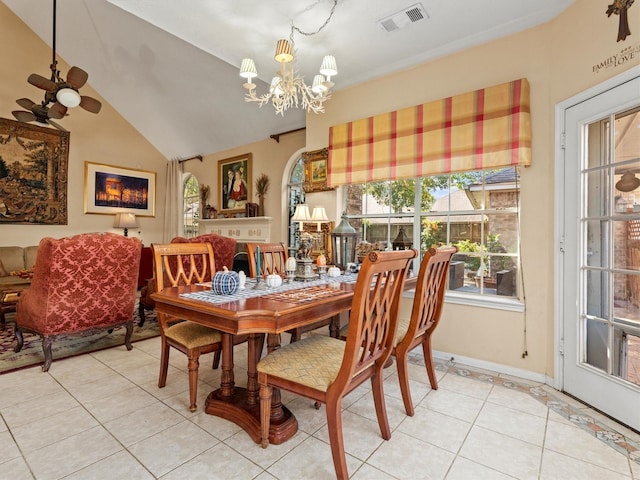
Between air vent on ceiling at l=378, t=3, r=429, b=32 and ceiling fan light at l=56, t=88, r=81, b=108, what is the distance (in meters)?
3.64

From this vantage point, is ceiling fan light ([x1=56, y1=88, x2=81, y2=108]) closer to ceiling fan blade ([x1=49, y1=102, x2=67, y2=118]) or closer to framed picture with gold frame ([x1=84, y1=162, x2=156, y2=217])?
ceiling fan blade ([x1=49, y1=102, x2=67, y2=118])

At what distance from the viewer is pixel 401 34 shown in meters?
2.83

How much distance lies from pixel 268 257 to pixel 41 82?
3.52m

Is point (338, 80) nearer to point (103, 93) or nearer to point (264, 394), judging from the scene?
point (264, 394)

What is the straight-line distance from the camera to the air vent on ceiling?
8.28ft

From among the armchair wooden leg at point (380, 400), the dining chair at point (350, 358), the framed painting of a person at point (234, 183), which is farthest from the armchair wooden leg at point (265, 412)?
the framed painting of a person at point (234, 183)

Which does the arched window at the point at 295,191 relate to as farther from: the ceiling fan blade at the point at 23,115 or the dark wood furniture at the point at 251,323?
the ceiling fan blade at the point at 23,115

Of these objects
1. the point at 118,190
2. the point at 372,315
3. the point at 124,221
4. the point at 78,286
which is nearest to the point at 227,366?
the point at 372,315

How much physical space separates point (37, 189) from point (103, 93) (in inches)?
85.4

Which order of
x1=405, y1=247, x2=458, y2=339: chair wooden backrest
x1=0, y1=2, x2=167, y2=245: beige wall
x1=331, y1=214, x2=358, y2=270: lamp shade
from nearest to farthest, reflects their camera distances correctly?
1. x1=405, y1=247, x2=458, y2=339: chair wooden backrest
2. x1=331, y1=214, x2=358, y2=270: lamp shade
3. x1=0, y1=2, x2=167, y2=245: beige wall

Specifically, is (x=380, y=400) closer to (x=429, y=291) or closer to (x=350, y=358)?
(x=350, y=358)

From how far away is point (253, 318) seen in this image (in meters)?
1.45

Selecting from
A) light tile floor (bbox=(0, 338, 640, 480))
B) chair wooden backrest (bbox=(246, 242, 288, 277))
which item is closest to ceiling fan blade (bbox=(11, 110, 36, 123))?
light tile floor (bbox=(0, 338, 640, 480))

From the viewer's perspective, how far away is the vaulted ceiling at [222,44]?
2562 mm
